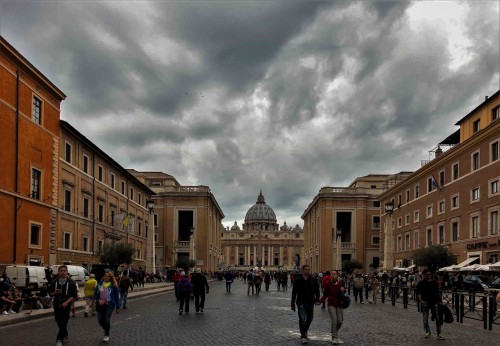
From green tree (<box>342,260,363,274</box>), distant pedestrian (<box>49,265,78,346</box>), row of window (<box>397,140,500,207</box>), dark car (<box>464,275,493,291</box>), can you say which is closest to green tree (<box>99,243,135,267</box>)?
dark car (<box>464,275,493,291</box>)

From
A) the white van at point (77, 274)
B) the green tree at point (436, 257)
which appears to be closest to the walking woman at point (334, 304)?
the white van at point (77, 274)

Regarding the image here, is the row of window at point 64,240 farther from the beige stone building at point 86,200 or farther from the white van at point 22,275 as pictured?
the white van at point 22,275

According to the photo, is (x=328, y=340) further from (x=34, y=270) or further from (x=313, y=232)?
(x=313, y=232)

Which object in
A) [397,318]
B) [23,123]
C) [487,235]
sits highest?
[23,123]

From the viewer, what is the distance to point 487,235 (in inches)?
1677

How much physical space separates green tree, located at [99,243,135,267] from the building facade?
20.9 metres

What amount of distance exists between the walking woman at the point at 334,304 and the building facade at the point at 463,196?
97.2 feet

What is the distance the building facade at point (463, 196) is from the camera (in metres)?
42.2

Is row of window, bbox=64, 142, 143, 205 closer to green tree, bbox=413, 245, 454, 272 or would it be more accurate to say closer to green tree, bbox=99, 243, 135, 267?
green tree, bbox=99, 243, 135, 267

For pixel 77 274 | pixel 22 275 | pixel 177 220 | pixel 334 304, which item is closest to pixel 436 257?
pixel 77 274

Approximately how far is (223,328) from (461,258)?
35.9 metres

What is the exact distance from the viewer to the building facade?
42219 mm

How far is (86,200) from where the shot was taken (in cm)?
5044

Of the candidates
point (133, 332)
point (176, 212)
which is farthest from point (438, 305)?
point (176, 212)
